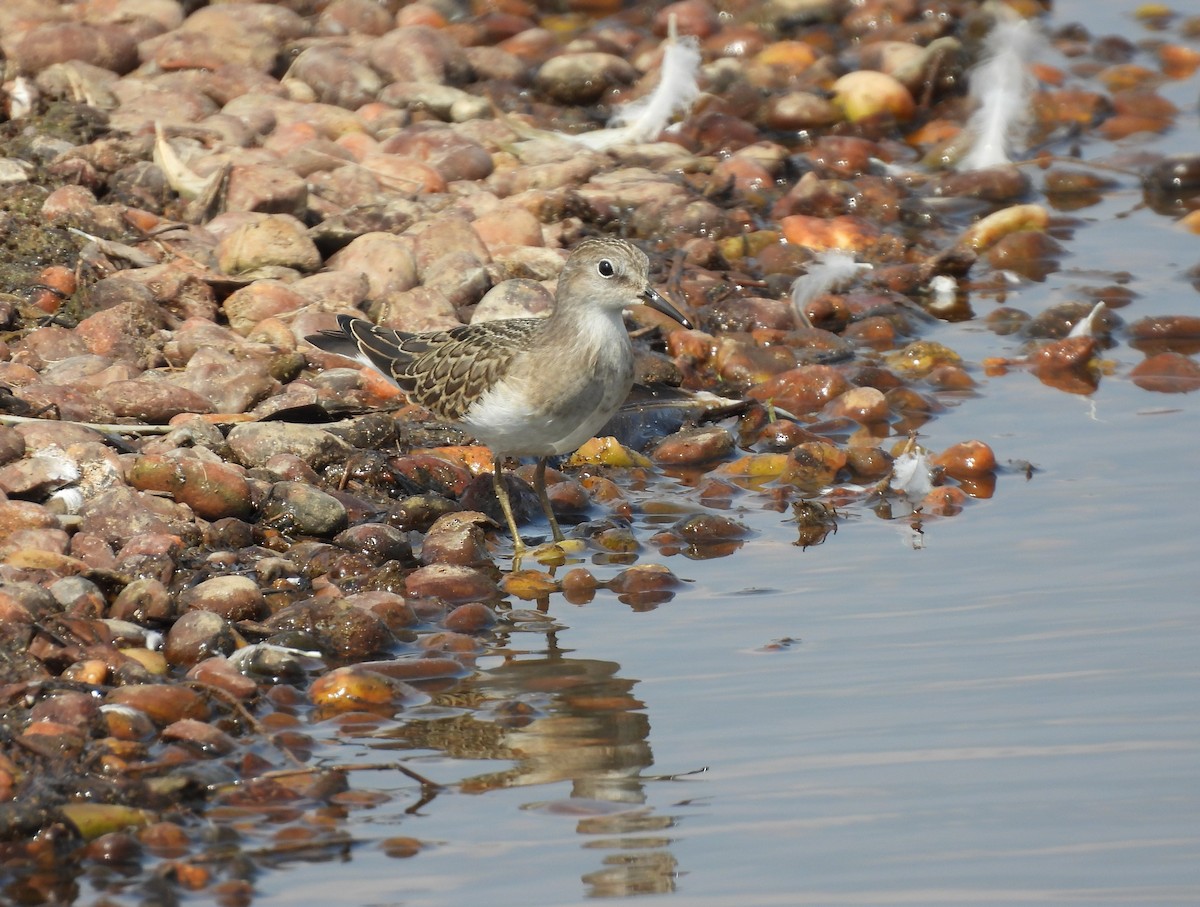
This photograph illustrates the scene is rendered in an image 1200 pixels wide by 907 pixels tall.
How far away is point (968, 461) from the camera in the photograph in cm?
811

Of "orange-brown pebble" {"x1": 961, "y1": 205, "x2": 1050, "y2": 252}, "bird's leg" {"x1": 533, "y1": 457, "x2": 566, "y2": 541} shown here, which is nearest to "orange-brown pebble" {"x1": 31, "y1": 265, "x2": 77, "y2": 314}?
"bird's leg" {"x1": 533, "y1": 457, "x2": 566, "y2": 541}

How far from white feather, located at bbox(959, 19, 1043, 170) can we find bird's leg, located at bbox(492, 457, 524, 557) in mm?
6178

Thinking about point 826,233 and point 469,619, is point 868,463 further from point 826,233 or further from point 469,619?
point 826,233

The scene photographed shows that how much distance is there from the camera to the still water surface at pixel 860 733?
4.68 m

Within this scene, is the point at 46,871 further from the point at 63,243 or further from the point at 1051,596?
the point at 63,243

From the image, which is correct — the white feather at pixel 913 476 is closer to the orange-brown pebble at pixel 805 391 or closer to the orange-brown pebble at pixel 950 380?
the orange-brown pebble at pixel 805 391

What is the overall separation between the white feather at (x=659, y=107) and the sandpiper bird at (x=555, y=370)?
446cm

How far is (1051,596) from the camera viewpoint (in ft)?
21.9

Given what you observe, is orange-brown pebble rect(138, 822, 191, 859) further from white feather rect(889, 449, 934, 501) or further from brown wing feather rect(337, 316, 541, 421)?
white feather rect(889, 449, 934, 501)

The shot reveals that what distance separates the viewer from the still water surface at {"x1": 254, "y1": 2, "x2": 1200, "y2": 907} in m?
4.68

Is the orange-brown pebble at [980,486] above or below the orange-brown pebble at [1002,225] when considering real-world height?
below

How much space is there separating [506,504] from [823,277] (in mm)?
3316

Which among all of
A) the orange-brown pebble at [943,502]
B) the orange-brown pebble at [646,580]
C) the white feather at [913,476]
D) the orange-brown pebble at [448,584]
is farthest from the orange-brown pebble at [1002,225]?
the orange-brown pebble at [448,584]

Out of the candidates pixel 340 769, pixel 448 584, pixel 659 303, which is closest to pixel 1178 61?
pixel 659 303
